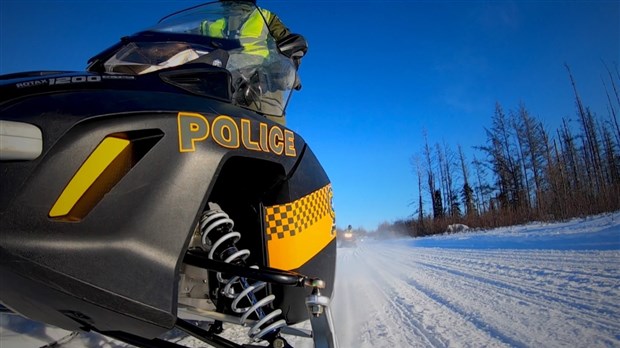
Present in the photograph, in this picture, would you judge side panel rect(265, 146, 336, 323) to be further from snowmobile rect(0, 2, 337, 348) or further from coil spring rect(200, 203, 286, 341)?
coil spring rect(200, 203, 286, 341)

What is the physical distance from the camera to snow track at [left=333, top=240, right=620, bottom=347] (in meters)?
2.08

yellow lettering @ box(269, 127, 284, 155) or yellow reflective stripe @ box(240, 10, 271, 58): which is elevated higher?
yellow reflective stripe @ box(240, 10, 271, 58)

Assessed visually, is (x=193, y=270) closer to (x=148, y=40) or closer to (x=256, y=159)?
(x=256, y=159)

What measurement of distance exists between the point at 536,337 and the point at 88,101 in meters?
2.57

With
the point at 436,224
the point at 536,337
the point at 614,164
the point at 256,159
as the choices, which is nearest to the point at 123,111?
the point at 256,159

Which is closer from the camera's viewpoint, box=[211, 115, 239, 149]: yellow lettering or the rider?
box=[211, 115, 239, 149]: yellow lettering

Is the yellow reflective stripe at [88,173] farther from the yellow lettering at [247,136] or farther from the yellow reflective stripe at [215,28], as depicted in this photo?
the yellow reflective stripe at [215,28]

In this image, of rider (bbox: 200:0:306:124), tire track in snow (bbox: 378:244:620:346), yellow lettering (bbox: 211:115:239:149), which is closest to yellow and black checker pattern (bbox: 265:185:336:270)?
yellow lettering (bbox: 211:115:239:149)

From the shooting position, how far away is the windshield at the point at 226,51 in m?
1.69

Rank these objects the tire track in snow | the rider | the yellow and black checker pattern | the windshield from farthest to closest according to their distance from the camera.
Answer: the tire track in snow
the rider
the windshield
the yellow and black checker pattern

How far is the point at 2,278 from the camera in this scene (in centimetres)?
89

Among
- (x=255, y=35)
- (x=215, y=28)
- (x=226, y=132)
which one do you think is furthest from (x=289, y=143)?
(x=215, y=28)

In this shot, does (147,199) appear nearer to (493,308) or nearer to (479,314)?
(479,314)

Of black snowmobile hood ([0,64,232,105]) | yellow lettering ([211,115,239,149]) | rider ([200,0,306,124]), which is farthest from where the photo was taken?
rider ([200,0,306,124])
